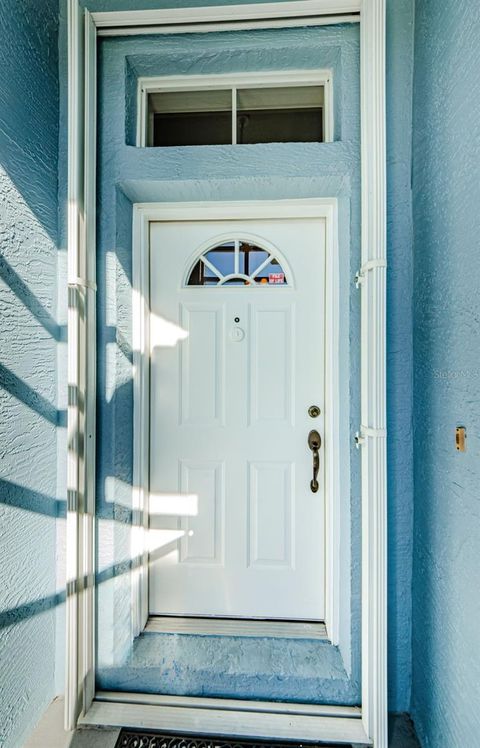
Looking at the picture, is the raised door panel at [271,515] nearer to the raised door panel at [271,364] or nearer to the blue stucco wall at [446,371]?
the raised door panel at [271,364]

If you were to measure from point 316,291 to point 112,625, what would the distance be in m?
1.57

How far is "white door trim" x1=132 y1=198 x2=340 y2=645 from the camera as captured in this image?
148 centimetres

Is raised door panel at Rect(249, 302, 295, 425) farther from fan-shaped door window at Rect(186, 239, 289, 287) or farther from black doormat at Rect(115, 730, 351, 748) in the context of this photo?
black doormat at Rect(115, 730, 351, 748)

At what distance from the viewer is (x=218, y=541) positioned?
1601 mm

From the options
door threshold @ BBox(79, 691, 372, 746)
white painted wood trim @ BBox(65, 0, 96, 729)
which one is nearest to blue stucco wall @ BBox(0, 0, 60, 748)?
white painted wood trim @ BBox(65, 0, 96, 729)

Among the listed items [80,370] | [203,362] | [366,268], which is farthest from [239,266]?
[80,370]

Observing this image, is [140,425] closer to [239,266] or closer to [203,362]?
[203,362]

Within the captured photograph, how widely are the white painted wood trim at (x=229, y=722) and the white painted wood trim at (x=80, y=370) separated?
125mm

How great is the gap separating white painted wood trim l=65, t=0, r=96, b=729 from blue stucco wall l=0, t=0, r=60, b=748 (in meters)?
0.13

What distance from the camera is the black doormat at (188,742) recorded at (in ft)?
4.04

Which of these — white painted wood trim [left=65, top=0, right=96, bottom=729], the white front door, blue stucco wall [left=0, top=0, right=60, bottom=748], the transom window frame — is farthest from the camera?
the white front door

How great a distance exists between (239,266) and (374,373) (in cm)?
74

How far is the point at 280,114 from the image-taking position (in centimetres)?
153

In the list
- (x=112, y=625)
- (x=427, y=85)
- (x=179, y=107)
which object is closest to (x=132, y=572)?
(x=112, y=625)
